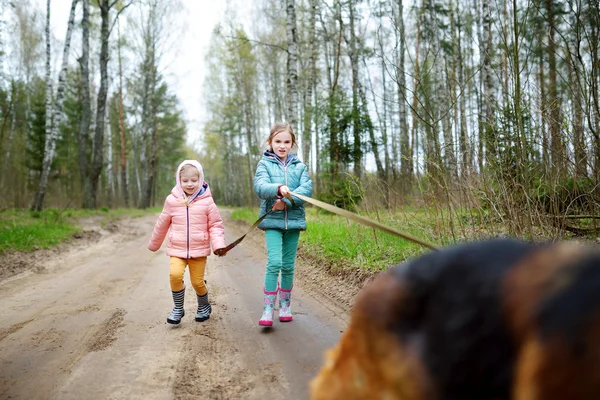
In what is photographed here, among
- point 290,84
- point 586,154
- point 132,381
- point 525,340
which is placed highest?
point 290,84

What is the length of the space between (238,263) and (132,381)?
473 cm

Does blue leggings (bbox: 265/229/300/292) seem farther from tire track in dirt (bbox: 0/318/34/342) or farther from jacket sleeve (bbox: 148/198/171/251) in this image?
tire track in dirt (bbox: 0/318/34/342)

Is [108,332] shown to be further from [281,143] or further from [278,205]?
[281,143]

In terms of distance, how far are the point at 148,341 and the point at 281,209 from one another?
1.66 metres

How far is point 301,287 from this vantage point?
18.1 feet

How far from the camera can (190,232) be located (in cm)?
424

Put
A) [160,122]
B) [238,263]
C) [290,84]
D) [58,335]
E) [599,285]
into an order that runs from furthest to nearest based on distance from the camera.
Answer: [160,122]
[290,84]
[238,263]
[58,335]
[599,285]

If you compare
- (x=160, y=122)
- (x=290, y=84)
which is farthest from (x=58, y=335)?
(x=160, y=122)

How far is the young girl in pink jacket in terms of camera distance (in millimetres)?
4172

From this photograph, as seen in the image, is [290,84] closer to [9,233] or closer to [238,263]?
[238,263]

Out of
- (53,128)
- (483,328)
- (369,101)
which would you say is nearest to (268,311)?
(483,328)

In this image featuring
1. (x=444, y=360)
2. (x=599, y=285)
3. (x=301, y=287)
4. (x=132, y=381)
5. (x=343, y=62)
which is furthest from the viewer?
(x=343, y=62)

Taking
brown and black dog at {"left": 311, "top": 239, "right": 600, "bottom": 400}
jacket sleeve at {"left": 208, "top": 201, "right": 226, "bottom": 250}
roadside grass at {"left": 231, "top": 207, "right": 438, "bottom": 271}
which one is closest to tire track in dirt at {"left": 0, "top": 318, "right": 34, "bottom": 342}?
jacket sleeve at {"left": 208, "top": 201, "right": 226, "bottom": 250}

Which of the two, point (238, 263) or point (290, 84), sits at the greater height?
point (290, 84)
